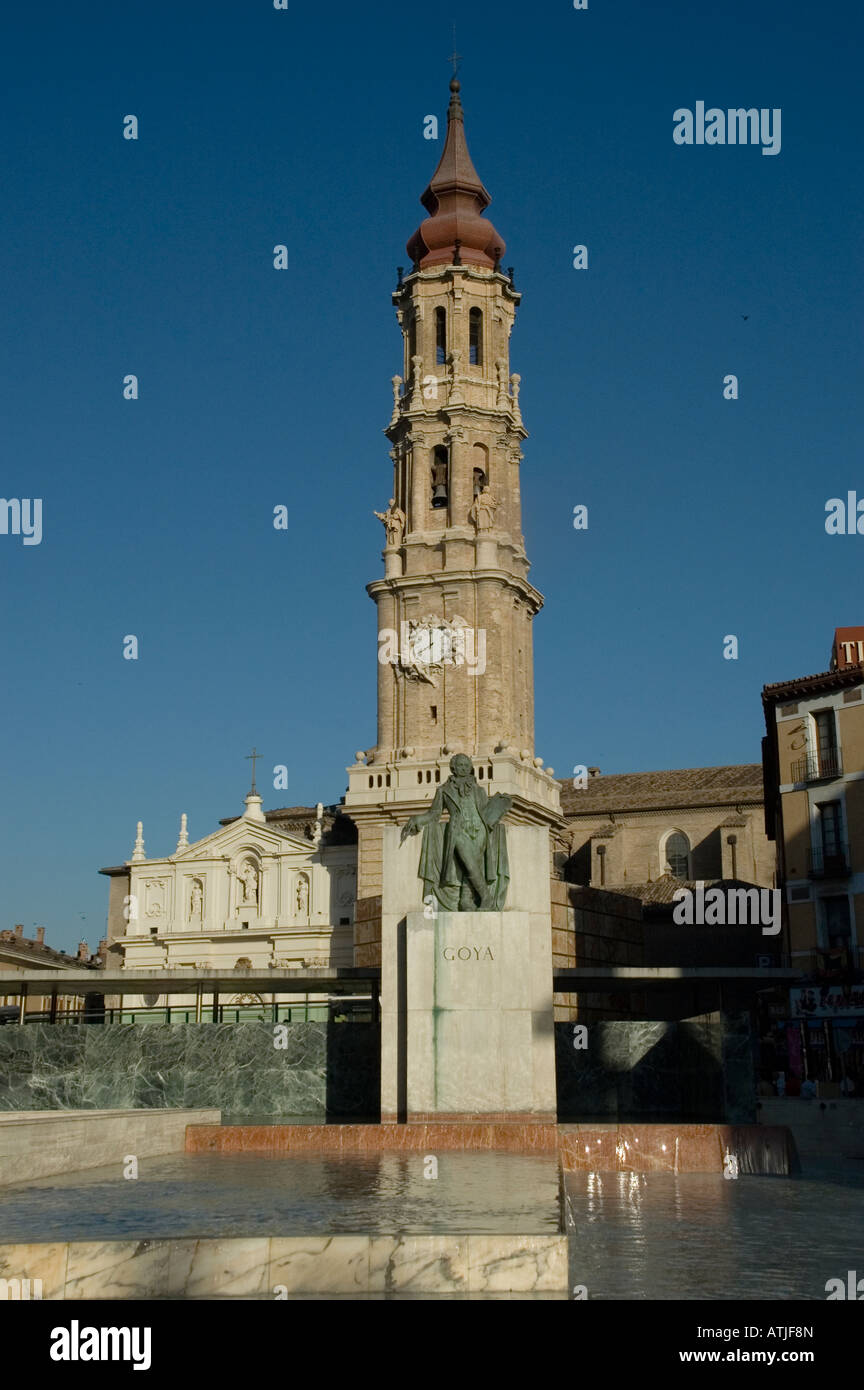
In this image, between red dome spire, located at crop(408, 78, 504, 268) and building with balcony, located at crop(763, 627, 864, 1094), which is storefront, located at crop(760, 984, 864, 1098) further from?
red dome spire, located at crop(408, 78, 504, 268)

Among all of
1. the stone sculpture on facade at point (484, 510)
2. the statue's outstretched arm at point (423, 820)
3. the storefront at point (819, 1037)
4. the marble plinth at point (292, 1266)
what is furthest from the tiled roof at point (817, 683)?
the marble plinth at point (292, 1266)

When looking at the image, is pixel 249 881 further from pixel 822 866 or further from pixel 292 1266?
pixel 292 1266

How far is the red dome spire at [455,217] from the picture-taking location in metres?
72.2

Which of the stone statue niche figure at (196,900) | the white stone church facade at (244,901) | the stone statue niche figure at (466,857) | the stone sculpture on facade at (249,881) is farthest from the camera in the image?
the stone statue niche figure at (196,900)

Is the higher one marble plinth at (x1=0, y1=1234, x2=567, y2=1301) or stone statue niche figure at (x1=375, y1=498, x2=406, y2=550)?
stone statue niche figure at (x1=375, y1=498, x2=406, y2=550)

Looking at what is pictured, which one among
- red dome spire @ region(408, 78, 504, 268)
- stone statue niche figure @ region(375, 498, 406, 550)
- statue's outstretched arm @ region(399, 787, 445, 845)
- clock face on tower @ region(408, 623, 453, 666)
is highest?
red dome spire @ region(408, 78, 504, 268)

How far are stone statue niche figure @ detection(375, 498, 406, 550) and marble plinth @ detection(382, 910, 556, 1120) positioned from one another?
160 feet

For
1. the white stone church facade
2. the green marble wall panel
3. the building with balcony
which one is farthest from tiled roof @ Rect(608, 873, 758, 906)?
the green marble wall panel

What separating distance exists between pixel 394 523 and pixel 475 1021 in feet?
165

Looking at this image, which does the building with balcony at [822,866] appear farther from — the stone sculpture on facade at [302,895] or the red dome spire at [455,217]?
the red dome spire at [455,217]

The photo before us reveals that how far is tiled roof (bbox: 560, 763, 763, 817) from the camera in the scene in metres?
79.4

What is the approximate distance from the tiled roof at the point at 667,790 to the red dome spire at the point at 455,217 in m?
29.9
